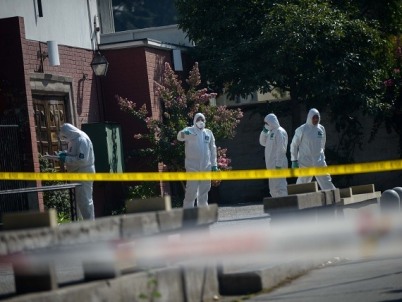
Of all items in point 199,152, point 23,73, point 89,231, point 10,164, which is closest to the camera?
point 89,231

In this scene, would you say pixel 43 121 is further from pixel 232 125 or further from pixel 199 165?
pixel 232 125

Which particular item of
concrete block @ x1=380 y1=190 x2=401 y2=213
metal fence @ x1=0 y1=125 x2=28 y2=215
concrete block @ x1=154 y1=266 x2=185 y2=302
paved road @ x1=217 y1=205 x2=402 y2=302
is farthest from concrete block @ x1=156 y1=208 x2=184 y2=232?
metal fence @ x1=0 y1=125 x2=28 y2=215

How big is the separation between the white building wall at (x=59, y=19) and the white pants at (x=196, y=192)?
442 centimetres

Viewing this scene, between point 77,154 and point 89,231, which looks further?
point 77,154

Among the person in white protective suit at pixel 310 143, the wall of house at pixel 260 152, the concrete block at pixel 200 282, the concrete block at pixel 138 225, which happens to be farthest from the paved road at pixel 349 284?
the wall of house at pixel 260 152

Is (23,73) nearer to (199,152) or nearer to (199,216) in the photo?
(199,152)

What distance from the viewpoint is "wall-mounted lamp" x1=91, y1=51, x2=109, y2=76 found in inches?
978

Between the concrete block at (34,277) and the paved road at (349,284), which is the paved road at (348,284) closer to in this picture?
the paved road at (349,284)

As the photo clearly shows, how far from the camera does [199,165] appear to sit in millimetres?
21047

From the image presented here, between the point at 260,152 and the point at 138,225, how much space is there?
22.1 m

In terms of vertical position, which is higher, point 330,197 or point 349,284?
point 330,197

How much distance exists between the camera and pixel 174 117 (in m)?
26.1

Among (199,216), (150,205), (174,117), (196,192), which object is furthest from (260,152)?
(150,205)

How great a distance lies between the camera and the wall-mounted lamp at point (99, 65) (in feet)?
81.5
